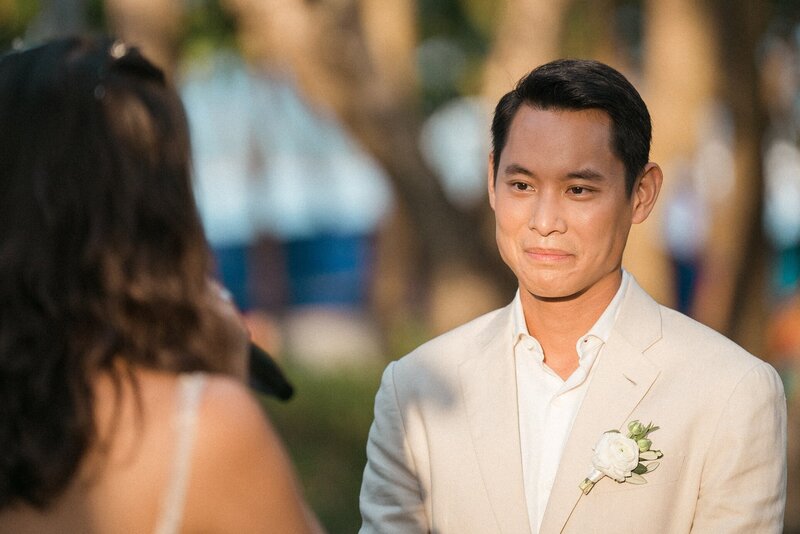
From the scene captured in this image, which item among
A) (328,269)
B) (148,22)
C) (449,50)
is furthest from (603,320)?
(328,269)

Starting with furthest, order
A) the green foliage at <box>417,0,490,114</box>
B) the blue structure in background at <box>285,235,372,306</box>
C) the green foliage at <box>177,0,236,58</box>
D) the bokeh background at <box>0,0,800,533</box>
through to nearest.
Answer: the blue structure in background at <box>285,235,372,306</box>
the green foliage at <box>417,0,490,114</box>
the green foliage at <box>177,0,236,58</box>
the bokeh background at <box>0,0,800,533</box>

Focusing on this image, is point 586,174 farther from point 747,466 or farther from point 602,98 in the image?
point 747,466

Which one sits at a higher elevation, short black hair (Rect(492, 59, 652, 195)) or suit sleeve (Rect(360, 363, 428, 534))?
short black hair (Rect(492, 59, 652, 195))

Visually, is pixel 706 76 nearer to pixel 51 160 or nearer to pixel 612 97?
pixel 612 97

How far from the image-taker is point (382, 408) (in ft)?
11.0

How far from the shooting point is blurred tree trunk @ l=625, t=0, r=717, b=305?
26.5ft

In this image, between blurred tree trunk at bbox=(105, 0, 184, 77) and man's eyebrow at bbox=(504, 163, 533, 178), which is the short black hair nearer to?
man's eyebrow at bbox=(504, 163, 533, 178)

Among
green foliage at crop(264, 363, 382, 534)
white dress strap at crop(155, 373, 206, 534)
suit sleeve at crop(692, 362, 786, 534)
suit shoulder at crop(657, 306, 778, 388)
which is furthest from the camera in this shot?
green foliage at crop(264, 363, 382, 534)

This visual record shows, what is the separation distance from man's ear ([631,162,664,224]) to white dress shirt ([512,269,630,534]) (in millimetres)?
178

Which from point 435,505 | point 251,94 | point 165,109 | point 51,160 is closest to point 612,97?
point 435,505

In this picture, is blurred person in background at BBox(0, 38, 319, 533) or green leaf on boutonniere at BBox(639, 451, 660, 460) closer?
blurred person in background at BBox(0, 38, 319, 533)

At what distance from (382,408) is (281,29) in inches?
189

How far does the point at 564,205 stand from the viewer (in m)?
3.18

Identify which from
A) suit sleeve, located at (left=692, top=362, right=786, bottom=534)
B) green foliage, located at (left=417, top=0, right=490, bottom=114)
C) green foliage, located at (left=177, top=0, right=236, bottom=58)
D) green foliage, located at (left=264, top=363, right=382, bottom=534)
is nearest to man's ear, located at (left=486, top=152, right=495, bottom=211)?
suit sleeve, located at (left=692, top=362, right=786, bottom=534)
